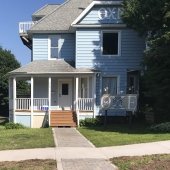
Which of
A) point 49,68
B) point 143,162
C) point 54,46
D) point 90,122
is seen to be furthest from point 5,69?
point 143,162

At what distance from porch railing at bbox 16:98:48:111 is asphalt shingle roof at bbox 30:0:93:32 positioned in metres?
5.09

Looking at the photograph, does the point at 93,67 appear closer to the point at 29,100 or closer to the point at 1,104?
the point at 29,100

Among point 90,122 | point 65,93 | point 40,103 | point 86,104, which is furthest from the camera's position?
point 65,93

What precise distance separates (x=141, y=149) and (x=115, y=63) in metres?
16.8

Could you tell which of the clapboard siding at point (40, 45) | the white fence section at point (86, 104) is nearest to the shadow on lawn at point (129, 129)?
the white fence section at point (86, 104)

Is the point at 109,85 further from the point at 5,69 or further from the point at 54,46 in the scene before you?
the point at 5,69

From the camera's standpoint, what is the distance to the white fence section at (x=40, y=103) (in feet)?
106

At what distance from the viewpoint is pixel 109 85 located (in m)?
32.9

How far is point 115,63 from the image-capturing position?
32562mm

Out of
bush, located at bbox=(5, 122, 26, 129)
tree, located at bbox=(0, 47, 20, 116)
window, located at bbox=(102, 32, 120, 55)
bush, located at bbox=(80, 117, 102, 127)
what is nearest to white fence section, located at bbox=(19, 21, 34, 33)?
window, located at bbox=(102, 32, 120, 55)

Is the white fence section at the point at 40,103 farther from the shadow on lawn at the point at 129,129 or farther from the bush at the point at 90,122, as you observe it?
the shadow on lawn at the point at 129,129

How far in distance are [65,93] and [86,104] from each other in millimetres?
2773

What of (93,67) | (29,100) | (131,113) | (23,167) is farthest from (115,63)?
(23,167)

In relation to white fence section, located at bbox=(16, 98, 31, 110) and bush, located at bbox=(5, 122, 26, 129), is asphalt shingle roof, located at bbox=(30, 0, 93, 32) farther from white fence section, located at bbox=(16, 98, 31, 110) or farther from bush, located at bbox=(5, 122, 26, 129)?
bush, located at bbox=(5, 122, 26, 129)
